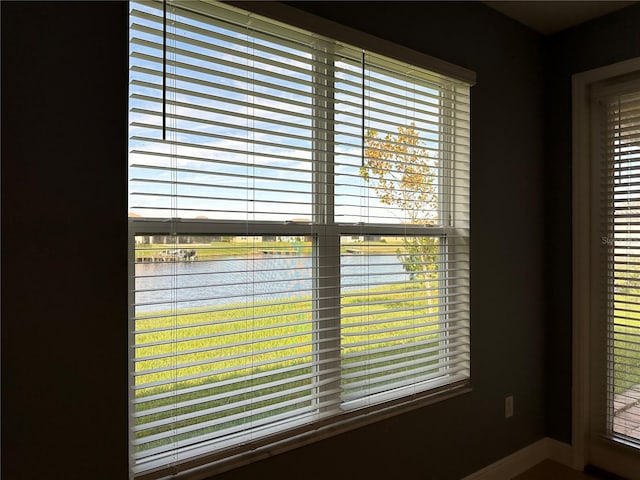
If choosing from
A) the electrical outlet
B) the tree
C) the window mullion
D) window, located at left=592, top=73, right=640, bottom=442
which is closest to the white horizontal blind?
window, located at left=592, top=73, right=640, bottom=442

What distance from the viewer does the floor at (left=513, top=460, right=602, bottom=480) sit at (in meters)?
2.60

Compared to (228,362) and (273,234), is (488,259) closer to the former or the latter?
(273,234)

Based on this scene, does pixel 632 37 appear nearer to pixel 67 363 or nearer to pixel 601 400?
pixel 601 400

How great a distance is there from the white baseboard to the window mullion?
3.58ft

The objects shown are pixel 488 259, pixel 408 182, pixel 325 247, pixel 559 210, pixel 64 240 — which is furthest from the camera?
pixel 559 210

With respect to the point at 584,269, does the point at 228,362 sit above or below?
below

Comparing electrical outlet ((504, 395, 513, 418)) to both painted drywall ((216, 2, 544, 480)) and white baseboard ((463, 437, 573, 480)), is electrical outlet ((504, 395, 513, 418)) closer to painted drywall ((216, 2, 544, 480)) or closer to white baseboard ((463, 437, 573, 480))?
painted drywall ((216, 2, 544, 480))

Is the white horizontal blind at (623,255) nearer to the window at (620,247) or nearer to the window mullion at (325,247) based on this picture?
the window at (620,247)

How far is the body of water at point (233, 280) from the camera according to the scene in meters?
1.48

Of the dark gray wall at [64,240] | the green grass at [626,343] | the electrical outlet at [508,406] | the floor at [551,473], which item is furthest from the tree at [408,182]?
the floor at [551,473]

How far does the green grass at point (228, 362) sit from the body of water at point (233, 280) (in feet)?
0.14

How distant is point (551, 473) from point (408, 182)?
1922 millimetres

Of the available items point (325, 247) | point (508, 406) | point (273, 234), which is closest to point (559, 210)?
point (508, 406)

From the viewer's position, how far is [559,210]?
2.79m
